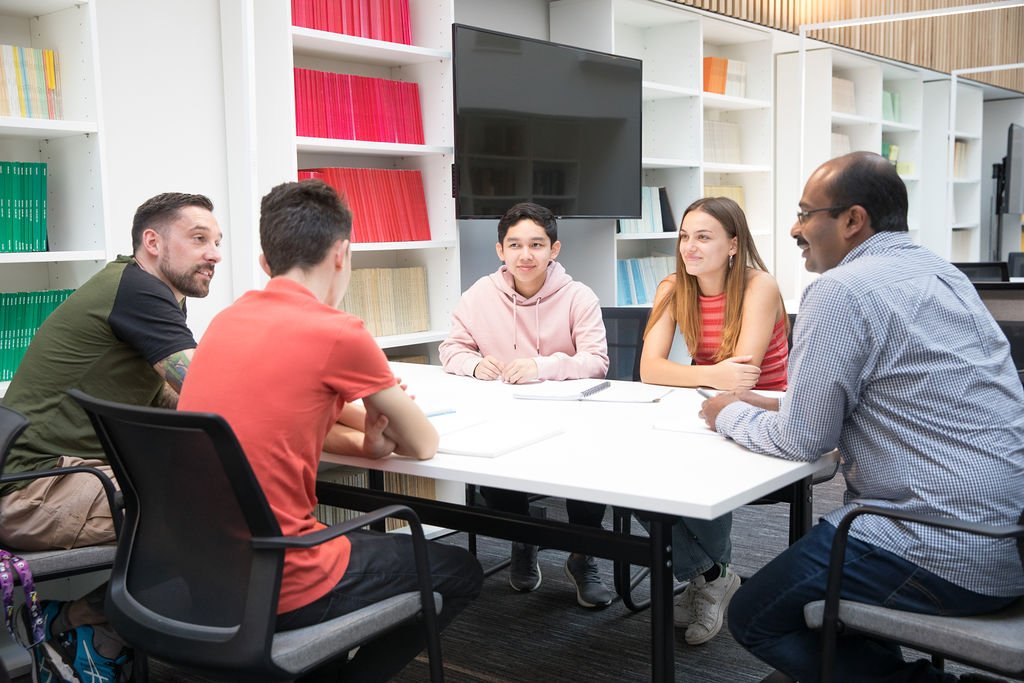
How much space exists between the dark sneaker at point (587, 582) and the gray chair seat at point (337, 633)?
4.66 ft

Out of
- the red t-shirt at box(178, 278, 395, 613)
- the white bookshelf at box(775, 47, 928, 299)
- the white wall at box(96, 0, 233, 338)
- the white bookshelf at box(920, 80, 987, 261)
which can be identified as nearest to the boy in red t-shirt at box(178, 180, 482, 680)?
the red t-shirt at box(178, 278, 395, 613)

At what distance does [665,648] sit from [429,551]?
505 mm

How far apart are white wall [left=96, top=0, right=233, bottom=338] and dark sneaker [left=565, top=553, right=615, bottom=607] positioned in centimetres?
162

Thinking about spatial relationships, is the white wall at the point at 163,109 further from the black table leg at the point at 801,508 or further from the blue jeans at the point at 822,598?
the blue jeans at the point at 822,598

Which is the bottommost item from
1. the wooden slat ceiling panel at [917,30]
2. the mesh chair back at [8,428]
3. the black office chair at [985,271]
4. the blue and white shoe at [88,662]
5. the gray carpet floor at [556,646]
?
the gray carpet floor at [556,646]

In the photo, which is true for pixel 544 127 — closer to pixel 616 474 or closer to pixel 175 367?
pixel 175 367

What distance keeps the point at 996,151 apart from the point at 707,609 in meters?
8.94

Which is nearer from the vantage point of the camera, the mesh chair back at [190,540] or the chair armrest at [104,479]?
the mesh chair back at [190,540]

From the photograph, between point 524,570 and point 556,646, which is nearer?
point 556,646

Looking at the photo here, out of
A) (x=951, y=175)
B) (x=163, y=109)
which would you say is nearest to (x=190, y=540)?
(x=163, y=109)

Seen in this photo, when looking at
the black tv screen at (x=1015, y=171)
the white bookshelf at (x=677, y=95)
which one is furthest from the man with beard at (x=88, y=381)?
the black tv screen at (x=1015, y=171)

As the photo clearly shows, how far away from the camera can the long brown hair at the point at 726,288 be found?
117 inches

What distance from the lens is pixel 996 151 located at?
10078 millimetres

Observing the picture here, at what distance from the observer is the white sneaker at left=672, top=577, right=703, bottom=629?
290cm
